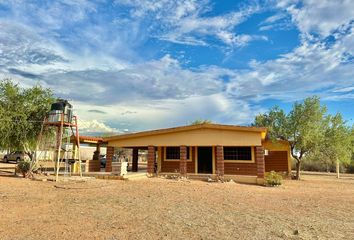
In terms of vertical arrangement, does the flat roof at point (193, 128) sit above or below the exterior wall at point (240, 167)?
above

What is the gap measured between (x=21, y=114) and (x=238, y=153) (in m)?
14.7

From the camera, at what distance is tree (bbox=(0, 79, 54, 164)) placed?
746 inches

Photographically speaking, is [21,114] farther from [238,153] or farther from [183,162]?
[238,153]

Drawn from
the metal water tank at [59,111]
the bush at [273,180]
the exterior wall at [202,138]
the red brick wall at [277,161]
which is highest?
the metal water tank at [59,111]

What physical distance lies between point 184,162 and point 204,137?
7.00ft

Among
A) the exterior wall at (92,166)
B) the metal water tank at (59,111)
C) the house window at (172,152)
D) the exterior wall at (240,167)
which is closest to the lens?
the metal water tank at (59,111)

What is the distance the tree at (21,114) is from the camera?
1894 cm

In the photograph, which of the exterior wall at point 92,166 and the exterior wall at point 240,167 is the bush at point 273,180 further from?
the exterior wall at point 92,166

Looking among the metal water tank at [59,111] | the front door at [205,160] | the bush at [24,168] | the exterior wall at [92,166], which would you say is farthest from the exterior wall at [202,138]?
the bush at [24,168]

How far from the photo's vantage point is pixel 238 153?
19.7 meters

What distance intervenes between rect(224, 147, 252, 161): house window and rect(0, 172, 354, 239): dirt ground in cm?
716

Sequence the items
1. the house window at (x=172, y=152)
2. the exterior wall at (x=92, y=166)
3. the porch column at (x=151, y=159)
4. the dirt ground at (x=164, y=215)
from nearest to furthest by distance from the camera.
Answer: the dirt ground at (x=164, y=215) < the porch column at (x=151, y=159) < the house window at (x=172, y=152) < the exterior wall at (x=92, y=166)

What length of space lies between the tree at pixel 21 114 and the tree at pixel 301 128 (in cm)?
1800

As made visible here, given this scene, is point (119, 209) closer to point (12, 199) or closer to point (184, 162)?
point (12, 199)
